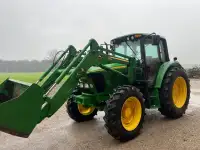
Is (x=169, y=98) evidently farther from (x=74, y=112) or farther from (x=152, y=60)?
(x=74, y=112)

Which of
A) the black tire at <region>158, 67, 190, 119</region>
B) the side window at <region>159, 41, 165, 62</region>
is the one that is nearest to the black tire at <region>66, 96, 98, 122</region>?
the black tire at <region>158, 67, 190, 119</region>

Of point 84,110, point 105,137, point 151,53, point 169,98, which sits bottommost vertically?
point 105,137

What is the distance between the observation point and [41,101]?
4516 mm

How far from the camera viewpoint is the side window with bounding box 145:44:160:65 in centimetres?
673

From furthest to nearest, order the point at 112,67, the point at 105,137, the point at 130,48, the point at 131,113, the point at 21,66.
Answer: the point at 21,66 < the point at 130,48 < the point at 112,67 < the point at 105,137 < the point at 131,113

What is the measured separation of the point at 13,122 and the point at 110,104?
1862 millimetres

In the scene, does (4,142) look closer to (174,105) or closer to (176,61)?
(174,105)

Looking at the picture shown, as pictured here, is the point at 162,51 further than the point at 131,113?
Yes

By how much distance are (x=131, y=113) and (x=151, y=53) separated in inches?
76.9

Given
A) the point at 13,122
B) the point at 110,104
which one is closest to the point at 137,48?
the point at 110,104

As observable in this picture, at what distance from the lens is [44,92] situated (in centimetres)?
493

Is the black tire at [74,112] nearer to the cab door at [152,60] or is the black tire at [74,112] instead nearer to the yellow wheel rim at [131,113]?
the yellow wheel rim at [131,113]

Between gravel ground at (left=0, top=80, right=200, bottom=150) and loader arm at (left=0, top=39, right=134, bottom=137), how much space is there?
3.88 feet

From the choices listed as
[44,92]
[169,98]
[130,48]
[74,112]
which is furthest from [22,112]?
[169,98]
